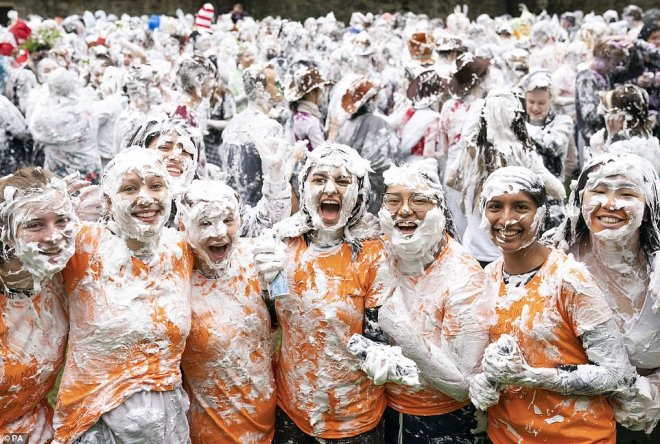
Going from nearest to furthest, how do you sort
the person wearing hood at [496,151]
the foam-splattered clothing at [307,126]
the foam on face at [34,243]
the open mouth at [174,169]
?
the foam on face at [34,243], the open mouth at [174,169], the person wearing hood at [496,151], the foam-splattered clothing at [307,126]

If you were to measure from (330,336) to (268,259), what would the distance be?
398 mm

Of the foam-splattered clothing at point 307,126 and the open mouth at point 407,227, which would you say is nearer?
the open mouth at point 407,227

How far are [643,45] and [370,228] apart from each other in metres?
5.95

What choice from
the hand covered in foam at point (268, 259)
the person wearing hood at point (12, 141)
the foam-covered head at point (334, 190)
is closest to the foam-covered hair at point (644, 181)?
the foam-covered head at point (334, 190)

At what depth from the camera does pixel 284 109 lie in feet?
23.9

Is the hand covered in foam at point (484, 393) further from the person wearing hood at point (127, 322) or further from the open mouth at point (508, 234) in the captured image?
the person wearing hood at point (127, 322)

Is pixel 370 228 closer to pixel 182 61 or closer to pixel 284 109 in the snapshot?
pixel 182 61

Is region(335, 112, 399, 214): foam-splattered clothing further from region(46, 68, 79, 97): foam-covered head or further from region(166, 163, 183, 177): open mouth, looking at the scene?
region(46, 68, 79, 97): foam-covered head

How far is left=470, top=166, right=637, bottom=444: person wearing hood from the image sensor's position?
2578 mm

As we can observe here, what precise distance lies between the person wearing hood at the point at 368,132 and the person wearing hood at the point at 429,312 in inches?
110

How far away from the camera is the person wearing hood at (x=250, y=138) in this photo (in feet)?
17.6

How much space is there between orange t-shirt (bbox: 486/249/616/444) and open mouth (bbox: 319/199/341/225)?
758 mm

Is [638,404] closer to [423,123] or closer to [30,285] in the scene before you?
[30,285]

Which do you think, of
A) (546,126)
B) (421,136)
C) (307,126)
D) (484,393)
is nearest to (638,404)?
(484,393)
